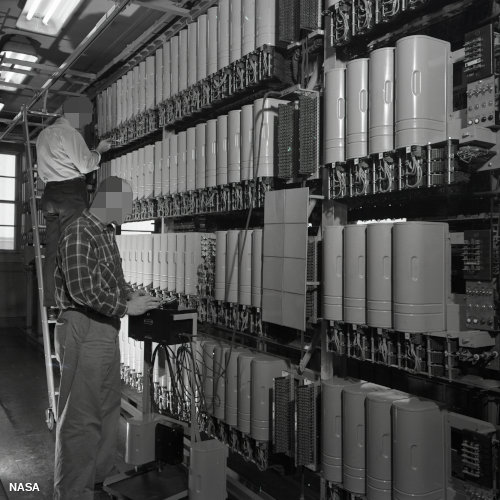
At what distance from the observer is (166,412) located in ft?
13.0

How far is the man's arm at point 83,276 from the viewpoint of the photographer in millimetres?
2738

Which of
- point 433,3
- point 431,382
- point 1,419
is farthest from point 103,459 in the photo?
point 433,3

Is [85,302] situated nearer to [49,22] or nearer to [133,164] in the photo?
[133,164]

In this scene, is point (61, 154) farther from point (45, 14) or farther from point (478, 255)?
point (478, 255)

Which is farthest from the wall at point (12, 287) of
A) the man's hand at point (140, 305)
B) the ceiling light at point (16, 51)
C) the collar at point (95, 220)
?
the man's hand at point (140, 305)

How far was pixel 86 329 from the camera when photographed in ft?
9.30

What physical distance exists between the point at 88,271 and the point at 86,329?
326 millimetres

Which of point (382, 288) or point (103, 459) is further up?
point (382, 288)

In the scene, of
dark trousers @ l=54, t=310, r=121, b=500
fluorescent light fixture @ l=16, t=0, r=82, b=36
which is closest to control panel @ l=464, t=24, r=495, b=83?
dark trousers @ l=54, t=310, r=121, b=500

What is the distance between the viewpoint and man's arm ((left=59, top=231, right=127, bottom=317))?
274 centimetres

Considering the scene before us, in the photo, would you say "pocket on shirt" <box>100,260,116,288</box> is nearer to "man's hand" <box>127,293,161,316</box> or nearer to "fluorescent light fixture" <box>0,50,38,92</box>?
"man's hand" <box>127,293,161,316</box>

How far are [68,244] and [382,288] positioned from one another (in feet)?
5.32

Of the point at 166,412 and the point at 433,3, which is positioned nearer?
the point at 433,3

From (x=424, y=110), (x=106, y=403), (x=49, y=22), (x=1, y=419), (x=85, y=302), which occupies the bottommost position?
(x=1, y=419)
